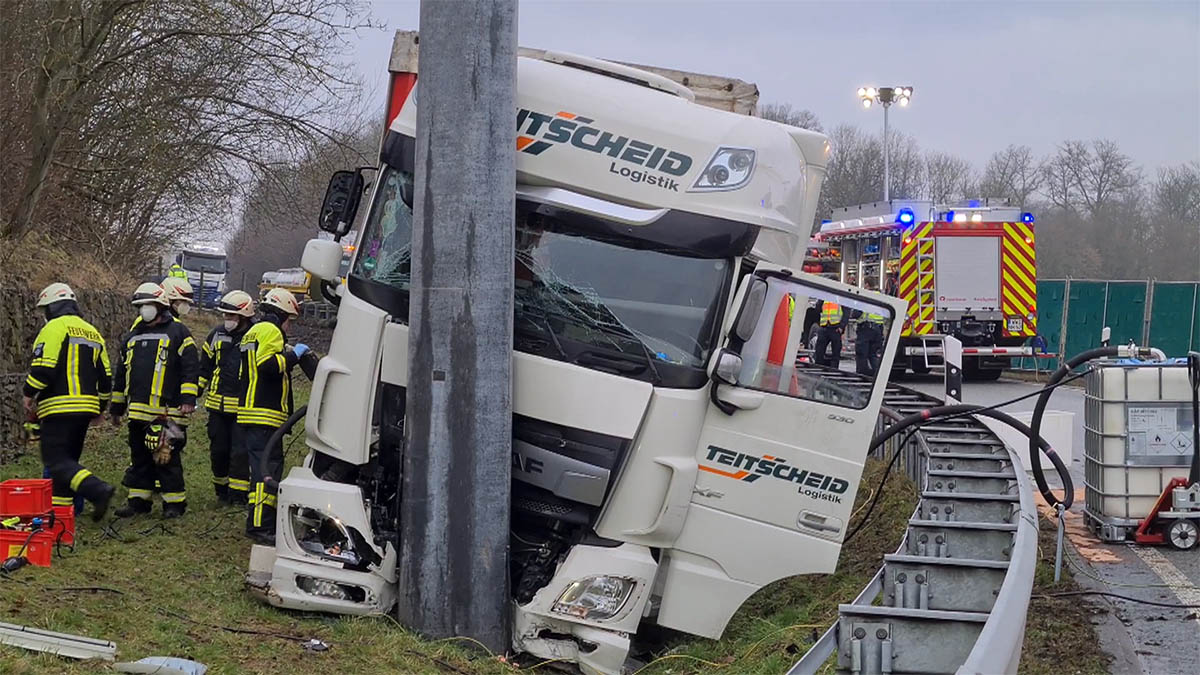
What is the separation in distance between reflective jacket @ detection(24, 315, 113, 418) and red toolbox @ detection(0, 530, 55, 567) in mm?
1739

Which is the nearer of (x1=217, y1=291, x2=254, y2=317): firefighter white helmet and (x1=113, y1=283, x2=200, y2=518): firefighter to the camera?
(x1=113, y1=283, x2=200, y2=518): firefighter

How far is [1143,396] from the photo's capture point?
8.03 m

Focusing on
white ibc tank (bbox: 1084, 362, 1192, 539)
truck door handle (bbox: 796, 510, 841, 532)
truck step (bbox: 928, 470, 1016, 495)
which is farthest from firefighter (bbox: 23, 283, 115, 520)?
white ibc tank (bbox: 1084, 362, 1192, 539)

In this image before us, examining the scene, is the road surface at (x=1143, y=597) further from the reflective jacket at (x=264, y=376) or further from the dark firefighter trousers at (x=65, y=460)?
the dark firefighter trousers at (x=65, y=460)

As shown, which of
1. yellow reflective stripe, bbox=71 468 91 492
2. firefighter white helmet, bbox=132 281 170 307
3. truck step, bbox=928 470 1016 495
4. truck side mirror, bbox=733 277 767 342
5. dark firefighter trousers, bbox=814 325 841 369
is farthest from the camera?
dark firefighter trousers, bbox=814 325 841 369

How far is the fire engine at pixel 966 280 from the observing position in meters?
21.7

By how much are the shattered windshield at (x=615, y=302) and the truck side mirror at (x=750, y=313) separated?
150mm

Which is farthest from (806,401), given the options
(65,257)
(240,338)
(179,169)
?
(179,169)

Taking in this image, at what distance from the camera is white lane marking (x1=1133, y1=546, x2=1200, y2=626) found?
6.37m

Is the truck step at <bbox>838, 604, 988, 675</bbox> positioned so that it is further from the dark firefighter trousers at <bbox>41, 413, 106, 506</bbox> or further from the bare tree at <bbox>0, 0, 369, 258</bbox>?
the bare tree at <bbox>0, 0, 369, 258</bbox>

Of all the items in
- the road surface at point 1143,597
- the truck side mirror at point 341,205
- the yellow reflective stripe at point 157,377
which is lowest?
the road surface at point 1143,597

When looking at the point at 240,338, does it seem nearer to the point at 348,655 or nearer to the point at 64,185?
the point at 348,655

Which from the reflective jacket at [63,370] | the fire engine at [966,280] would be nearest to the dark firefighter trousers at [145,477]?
the reflective jacket at [63,370]

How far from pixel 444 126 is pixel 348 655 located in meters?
2.79
